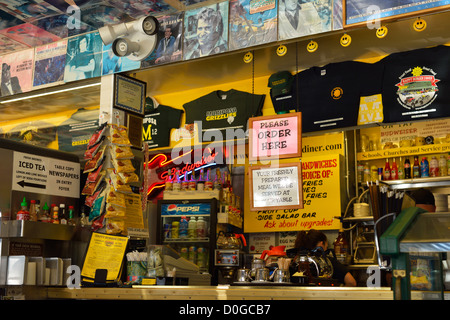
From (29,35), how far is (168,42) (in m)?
1.91

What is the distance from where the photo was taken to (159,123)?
8.66m

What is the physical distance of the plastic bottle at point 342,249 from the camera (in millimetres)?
7090

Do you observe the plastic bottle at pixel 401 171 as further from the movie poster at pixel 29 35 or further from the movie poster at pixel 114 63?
the movie poster at pixel 29 35

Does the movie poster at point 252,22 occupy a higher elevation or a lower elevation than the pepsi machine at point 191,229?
higher

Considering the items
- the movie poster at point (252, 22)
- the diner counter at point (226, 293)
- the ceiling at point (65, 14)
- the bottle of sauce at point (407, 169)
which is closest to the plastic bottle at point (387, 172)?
A: the bottle of sauce at point (407, 169)

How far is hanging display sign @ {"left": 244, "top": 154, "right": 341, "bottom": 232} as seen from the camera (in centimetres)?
745

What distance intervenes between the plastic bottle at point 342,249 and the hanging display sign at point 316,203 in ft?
0.57

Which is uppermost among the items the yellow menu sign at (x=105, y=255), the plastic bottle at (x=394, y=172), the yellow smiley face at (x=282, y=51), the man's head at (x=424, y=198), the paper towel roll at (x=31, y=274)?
the yellow smiley face at (x=282, y=51)

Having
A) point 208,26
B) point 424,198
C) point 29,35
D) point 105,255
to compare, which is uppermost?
point 29,35

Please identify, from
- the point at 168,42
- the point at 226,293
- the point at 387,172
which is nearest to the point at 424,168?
the point at 387,172

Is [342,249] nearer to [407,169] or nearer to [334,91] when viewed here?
[407,169]
